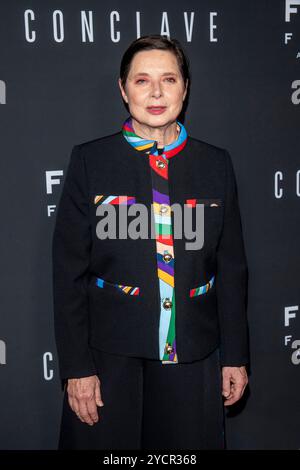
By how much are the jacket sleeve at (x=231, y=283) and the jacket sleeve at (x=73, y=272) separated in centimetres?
35

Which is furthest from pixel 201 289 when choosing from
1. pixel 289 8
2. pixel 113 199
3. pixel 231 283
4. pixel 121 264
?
pixel 289 8

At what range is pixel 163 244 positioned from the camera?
147 centimetres

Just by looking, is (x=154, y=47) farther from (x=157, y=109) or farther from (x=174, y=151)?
(x=174, y=151)

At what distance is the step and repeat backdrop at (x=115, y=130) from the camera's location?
164 centimetres

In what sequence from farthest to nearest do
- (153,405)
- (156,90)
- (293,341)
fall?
(293,341) → (153,405) → (156,90)

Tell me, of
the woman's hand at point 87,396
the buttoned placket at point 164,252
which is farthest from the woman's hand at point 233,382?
the woman's hand at point 87,396

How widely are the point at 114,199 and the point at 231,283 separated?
381 millimetres

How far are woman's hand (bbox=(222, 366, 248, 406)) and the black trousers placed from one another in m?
0.06

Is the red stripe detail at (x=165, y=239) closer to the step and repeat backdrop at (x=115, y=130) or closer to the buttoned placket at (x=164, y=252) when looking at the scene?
the buttoned placket at (x=164, y=252)

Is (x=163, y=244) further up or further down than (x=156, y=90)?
further down

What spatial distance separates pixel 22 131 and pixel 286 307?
100 cm

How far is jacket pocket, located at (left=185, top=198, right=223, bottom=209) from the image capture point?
1502 mm

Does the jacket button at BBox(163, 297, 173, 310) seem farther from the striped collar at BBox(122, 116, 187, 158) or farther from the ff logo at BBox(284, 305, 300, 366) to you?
the ff logo at BBox(284, 305, 300, 366)
